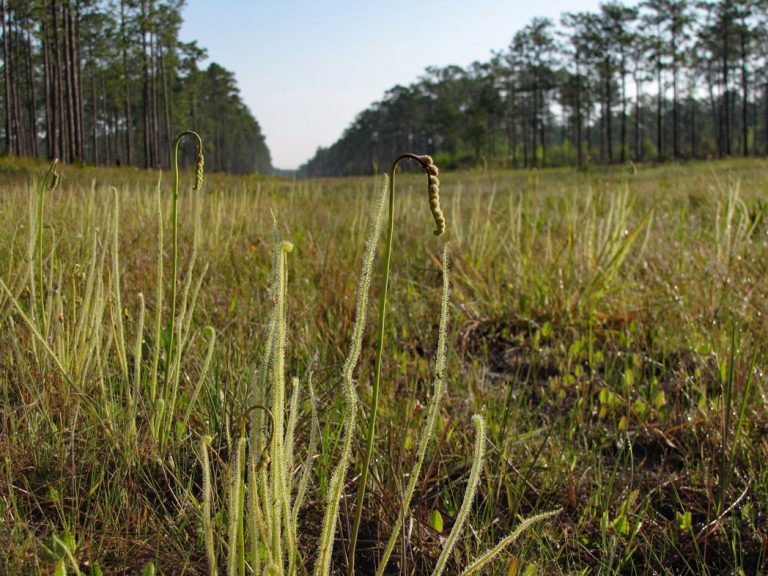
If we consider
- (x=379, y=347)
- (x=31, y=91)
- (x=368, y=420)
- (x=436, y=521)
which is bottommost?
(x=436, y=521)

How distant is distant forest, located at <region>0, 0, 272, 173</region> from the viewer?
1074 inches

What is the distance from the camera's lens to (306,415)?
1.54 m

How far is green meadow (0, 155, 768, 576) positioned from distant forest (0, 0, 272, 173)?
17882mm

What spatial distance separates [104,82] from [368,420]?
191 ft

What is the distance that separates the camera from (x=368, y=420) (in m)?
1.47

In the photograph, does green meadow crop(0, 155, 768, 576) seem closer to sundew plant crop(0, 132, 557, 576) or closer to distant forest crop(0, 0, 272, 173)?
sundew plant crop(0, 132, 557, 576)

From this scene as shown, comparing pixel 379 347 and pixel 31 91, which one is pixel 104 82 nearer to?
Result: pixel 31 91

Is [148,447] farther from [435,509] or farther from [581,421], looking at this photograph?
[581,421]

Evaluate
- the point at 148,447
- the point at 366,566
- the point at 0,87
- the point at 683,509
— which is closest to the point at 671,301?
the point at 683,509

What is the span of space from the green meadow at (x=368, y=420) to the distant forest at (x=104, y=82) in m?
17.9

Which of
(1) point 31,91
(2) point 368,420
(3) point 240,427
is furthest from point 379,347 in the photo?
(1) point 31,91

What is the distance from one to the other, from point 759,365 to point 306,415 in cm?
130

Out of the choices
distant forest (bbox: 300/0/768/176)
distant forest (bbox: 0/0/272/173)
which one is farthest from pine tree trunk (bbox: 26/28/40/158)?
distant forest (bbox: 300/0/768/176)

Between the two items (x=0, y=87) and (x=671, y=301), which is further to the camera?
(x=0, y=87)
